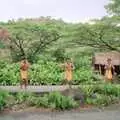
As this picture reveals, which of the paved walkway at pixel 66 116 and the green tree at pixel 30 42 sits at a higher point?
the green tree at pixel 30 42

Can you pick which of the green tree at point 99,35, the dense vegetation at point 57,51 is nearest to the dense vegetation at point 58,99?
the dense vegetation at point 57,51

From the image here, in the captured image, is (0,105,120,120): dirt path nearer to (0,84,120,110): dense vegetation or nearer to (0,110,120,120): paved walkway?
→ (0,110,120,120): paved walkway

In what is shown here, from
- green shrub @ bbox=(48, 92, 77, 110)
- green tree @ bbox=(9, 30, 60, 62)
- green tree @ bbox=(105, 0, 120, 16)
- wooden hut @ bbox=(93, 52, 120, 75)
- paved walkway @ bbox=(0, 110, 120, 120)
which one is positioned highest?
green tree @ bbox=(105, 0, 120, 16)

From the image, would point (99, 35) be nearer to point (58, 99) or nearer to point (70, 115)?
point (58, 99)

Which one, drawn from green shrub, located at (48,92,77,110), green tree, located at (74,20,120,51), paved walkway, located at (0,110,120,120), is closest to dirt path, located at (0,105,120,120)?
→ paved walkway, located at (0,110,120,120)

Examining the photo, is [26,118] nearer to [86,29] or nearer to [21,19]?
[86,29]

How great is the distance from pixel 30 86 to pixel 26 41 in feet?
19.2

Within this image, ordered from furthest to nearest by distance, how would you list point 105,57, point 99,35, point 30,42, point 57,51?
point 105,57 < point 30,42 < point 57,51 < point 99,35

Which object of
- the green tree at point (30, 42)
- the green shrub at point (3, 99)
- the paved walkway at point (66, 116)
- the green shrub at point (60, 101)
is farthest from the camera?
the green tree at point (30, 42)

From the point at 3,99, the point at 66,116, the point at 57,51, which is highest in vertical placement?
the point at 57,51

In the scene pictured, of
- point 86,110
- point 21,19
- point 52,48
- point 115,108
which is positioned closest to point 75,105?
point 86,110

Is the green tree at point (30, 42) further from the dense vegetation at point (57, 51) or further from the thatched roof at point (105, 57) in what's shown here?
the thatched roof at point (105, 57)

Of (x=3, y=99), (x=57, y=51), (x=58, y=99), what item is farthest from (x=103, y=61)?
(x=3, y=99)

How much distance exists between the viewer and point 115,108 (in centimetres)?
2102
